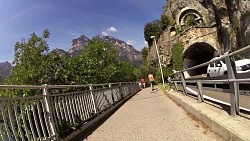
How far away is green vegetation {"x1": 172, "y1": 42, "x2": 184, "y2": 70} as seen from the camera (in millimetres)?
47656

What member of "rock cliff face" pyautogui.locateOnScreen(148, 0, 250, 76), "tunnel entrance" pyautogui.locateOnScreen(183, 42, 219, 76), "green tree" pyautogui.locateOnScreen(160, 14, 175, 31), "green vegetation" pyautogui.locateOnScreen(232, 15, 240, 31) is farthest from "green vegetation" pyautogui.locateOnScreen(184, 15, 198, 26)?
"green vegetation" pyautogui.locateOnScreen(232, 15, 240, 31)

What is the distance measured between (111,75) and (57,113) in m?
22.0

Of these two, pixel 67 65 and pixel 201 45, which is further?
pixel 201 45

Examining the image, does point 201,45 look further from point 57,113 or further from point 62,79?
point 57,113

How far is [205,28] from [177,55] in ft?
22.3

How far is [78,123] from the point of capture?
22.1 feet

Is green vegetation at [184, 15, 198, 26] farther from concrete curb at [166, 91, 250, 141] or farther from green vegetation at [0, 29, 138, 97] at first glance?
concrete curb at [166, 91, 250, 141]

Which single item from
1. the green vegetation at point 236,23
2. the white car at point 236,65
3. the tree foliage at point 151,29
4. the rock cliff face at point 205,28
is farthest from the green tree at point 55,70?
the tree foliage at point 151,29

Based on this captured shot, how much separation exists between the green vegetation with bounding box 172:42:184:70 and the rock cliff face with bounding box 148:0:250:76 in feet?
2.54

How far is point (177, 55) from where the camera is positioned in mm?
48625

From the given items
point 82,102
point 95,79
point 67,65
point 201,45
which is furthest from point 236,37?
point 82,102

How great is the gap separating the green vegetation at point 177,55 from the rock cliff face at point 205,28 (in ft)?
2.54

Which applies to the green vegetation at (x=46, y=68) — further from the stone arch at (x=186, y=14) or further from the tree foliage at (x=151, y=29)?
the tree foliage at (x=151, y=29)

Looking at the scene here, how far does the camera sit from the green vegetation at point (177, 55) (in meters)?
47.7
